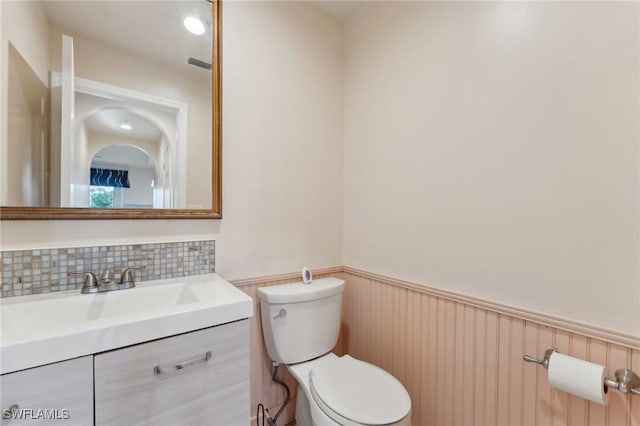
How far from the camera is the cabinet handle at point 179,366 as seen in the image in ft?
2.63

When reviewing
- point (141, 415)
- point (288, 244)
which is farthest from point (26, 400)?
point (288, 244)

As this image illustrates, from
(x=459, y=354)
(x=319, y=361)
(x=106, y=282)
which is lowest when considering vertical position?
(x=319, y=361)

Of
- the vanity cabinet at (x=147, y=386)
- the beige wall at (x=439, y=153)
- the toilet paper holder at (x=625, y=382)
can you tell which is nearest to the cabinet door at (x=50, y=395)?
the vanity cabinet at (x=147, y=386)

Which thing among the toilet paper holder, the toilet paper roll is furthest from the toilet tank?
the toilet paper holder

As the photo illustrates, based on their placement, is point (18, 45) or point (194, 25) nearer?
point (18, 45)

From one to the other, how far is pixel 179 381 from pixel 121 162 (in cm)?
86

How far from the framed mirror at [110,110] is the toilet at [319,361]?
559mm

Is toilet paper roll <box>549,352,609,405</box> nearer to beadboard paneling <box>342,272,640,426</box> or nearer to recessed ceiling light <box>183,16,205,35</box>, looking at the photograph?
beadboard paneling <box>342,272,640,426</box>

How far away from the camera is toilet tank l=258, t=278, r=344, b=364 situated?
1.33m

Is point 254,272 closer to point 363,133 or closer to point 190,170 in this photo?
point 190,170

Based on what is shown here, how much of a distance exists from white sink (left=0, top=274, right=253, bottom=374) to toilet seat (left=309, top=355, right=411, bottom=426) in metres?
0.48

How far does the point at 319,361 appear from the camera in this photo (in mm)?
1383

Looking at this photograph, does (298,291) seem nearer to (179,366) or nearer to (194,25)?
(179,366)

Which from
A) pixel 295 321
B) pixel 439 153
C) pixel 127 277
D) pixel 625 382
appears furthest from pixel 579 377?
pixel 127 277
